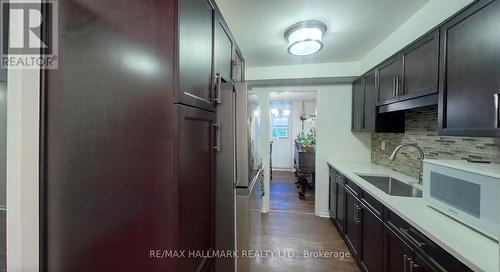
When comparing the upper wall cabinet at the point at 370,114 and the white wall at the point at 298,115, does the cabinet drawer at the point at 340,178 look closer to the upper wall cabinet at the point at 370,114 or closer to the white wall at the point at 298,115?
the upper wall cabinet at the point at 370,114

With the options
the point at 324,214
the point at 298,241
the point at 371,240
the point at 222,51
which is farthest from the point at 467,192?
the point at 324,214

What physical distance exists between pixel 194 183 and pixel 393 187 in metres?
2.33

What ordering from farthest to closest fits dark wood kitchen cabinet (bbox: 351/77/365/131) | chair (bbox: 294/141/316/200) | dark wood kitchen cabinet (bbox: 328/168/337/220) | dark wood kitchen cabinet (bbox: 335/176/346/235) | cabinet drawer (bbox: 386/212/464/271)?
chair (bbox: 294/141/316/200) < dark wood kitchen cabinet (bbox: 328/168/337/220) < dark wood kitchen cabinet (bbox: 351/77/365/131) < dark wood kitchen cabinet (bbox: 335/176/346/235) < cabinet drawer (bbox: 386/212/464/271)

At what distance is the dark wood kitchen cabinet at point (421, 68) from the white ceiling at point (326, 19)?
1.12 feet

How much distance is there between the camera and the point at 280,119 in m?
7.45

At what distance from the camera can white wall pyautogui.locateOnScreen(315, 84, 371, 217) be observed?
346 cm

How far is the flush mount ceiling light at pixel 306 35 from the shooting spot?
2.03 meters

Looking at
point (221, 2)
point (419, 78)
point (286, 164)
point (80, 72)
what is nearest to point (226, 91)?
point (221, 2)

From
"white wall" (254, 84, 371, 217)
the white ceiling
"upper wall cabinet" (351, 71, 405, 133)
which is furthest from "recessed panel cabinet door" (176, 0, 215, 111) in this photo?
"white wall" (254, 84, 371, 217)

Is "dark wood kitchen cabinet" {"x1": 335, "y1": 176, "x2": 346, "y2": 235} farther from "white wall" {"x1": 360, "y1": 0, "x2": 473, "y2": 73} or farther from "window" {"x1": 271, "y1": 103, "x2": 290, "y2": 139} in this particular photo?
"window" {"x1": 271, "y1": 103, "x2": 290, "y2": 139}

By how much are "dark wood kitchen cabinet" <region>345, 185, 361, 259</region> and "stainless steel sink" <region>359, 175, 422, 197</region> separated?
13.3 inches

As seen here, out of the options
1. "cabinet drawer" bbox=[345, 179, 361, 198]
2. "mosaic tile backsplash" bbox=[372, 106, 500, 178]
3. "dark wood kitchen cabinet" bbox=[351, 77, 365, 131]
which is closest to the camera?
"mosaic tile backsplash" bbox=[372, 106, 500, 178]

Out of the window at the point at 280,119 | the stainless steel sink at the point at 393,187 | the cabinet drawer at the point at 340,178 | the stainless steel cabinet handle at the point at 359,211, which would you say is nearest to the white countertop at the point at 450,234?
the stainless steel cabinet handle at the point at 359,211

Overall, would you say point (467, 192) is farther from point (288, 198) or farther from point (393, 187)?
point (288, 198)
